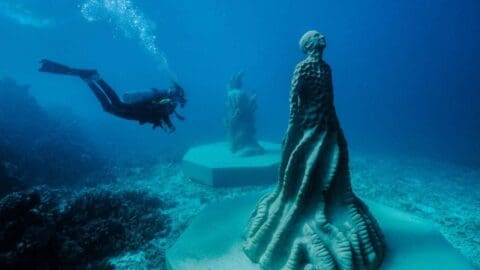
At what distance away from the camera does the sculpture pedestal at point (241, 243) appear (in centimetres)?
446

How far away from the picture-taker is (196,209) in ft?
29.8

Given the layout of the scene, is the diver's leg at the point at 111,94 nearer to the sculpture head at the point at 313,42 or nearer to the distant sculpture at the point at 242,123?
the sculpture head at the point at 313,42

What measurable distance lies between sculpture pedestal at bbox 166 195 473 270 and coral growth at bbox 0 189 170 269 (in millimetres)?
1855

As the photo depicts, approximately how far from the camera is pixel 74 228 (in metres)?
6.77

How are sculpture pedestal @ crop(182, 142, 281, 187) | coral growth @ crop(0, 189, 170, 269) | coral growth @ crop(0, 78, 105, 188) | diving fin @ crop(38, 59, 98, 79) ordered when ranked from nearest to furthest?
coral growth @ crop(0, 189, 170, 269) → diving fin @ crop(38, 59, 98, 79) → sculpture pedestal @ crop(182, 142, 281, 187) → coral growth @ crop(0, 78, 105, 188)

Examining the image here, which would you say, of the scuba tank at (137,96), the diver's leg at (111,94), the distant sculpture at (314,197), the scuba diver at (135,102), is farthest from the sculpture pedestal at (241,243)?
the diver's leg at (111,94)

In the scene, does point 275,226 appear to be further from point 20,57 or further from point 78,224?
point 20,57

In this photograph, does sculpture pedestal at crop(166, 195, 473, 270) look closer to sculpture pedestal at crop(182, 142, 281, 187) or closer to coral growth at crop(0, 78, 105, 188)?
sculpture pedestal at crop(182, 142, 281, 187)

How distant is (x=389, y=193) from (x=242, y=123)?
20.9ft

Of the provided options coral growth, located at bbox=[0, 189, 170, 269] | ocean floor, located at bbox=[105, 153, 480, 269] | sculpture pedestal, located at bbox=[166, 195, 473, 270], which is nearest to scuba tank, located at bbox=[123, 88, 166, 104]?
coral growth, located at bbox=[0, 189, 170, 269]

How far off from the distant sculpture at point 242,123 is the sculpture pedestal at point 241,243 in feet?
22.8

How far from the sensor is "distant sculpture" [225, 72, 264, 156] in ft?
43.7

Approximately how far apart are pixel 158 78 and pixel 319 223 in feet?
379

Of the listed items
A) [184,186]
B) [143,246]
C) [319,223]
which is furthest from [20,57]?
[319,223]
